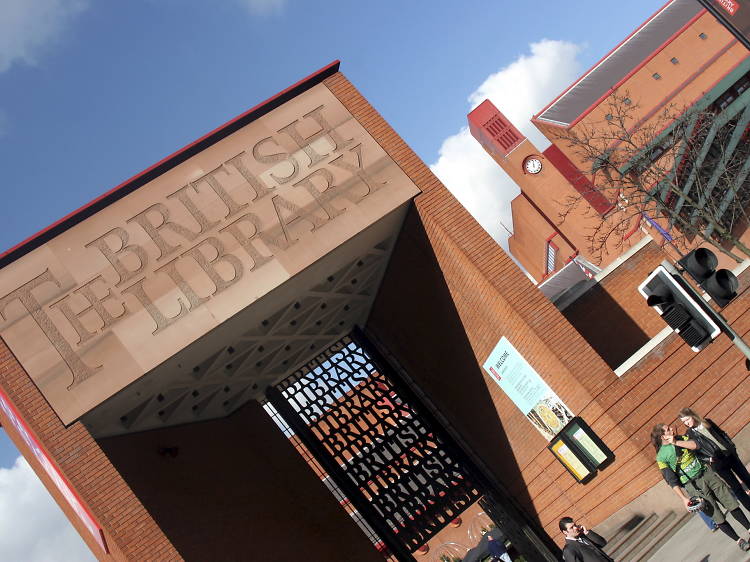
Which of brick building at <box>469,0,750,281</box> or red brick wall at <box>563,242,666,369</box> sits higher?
brick building at <box>469,0,750,281</box>

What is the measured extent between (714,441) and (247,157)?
8.88 meters

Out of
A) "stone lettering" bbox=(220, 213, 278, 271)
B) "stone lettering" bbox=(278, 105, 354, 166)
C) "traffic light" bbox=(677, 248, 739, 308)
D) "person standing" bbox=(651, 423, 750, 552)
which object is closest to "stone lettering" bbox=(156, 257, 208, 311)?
"stone lettering" bbox=(220, 213, 278, 271)

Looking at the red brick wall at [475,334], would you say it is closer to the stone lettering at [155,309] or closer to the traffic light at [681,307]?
the traffic light at [681,307]

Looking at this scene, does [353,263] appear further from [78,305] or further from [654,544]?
[654,544]

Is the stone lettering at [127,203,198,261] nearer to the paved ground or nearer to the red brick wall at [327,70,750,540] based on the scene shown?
the red brick wall at [327,70,750,540]

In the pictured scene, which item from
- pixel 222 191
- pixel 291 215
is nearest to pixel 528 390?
pixel 291 215

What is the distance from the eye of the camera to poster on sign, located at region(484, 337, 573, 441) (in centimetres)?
1294

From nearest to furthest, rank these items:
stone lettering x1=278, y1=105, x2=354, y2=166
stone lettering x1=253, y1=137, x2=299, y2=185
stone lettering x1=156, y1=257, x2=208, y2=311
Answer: stone lettering x1=156, y1=257, x2=208, y2=311 < stone lettering x1=253, y1=137, x2=299, y2=185 < stone lettering x1=278, y1=105, x2=354, y2=166

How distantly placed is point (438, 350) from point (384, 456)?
11.5 ft

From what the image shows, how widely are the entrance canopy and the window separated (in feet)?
95.8

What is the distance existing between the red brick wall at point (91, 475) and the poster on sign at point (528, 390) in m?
6.63

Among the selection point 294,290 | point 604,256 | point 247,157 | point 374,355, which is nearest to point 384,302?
point 374,355

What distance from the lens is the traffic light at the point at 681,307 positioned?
782 cm

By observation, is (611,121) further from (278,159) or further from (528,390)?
(278,159)
